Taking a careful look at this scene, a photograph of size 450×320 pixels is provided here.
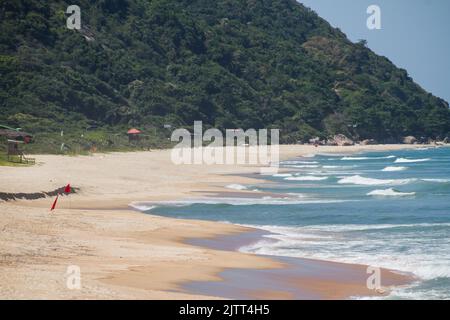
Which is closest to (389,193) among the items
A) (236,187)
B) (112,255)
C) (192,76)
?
(236,187)

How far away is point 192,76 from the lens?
116m

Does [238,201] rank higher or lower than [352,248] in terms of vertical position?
higher

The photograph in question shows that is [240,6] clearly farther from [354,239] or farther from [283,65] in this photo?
[354,239]

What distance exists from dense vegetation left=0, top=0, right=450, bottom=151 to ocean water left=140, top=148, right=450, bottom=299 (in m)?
25.0

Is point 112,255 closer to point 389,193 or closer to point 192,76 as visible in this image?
point 389,193

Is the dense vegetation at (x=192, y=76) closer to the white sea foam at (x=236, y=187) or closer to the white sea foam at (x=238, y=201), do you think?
the white sea foam at (x=236, y=187)

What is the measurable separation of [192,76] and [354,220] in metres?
90.7

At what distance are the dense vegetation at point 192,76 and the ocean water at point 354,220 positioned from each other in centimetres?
2505

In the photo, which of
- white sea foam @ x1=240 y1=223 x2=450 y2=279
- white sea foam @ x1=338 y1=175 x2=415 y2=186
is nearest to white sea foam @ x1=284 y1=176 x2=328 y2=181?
white sea foam @ x1=338 y1=175 x2=415 y2=186

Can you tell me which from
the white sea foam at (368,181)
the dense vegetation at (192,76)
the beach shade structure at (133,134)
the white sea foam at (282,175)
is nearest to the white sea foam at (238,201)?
the white sea foam at (368,181)

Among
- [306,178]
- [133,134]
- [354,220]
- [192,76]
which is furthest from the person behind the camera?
[192,76]

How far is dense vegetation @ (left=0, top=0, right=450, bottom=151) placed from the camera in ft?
270

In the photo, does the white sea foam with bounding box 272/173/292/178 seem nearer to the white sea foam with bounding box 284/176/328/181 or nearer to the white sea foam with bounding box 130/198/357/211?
the white sea foam with bounding box 284/176/328/181
